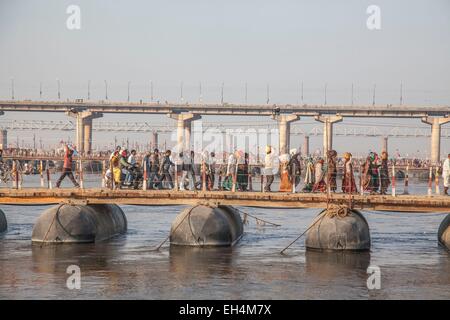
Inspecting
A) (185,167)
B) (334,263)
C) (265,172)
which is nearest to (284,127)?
(185,167)

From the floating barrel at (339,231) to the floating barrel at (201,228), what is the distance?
3639mm

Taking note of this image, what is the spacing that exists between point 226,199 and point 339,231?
4.69 m

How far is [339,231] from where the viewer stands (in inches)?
1357

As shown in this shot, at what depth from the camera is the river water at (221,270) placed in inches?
1087

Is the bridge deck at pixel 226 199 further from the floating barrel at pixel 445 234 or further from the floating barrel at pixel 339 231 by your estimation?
the floating barrel at pixel 445 234

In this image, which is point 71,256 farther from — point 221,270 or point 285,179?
point 285,179

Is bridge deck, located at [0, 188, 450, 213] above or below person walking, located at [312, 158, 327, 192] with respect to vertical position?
below

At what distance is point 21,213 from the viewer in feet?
184

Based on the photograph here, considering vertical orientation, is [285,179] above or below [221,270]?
above

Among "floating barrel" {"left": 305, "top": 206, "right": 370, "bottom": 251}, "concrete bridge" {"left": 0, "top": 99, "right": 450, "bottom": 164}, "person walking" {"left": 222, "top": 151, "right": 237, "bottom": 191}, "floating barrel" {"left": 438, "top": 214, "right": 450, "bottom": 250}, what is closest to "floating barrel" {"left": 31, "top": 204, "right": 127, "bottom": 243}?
"person walking" {"left": 222, "top": 151, "right": 237, "bottom": 191}

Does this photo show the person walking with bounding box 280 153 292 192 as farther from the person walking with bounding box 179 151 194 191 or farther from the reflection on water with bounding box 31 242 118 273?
the reflection on water with bounding box 31 242 118 273

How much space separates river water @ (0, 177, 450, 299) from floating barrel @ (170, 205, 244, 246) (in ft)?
1.81

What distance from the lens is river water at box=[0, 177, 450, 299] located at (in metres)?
27.6

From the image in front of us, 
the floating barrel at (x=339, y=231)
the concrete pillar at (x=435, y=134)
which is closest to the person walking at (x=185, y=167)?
the floating barrel at (x=339, y=231)
